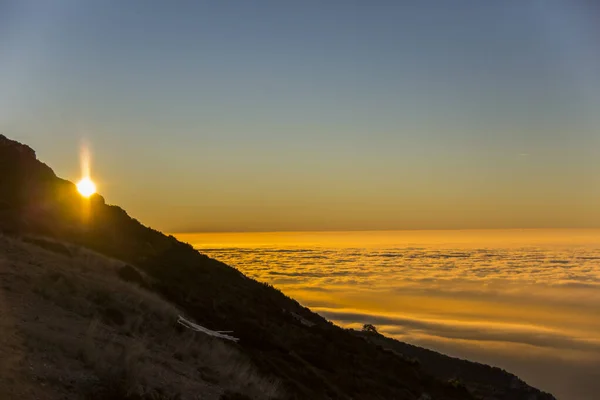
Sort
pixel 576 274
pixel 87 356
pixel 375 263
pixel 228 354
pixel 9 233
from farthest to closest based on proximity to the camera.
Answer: pixel 375 263 → pixel 576 274 → pixel 9 233 → pixel 228 354 → pixel 87 356

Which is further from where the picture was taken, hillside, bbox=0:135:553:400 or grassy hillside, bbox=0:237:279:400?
hillside, bbox=0:135:553:400

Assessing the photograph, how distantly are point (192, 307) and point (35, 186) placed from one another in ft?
44.4

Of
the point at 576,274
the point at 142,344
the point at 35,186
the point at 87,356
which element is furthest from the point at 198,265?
the point at 576,274

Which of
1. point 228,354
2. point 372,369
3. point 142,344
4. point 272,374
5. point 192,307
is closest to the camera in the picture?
point 142,344

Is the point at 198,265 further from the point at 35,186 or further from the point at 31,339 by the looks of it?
the point at 31,339

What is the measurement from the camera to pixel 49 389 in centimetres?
891

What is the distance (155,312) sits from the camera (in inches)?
655

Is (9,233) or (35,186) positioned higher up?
(35,186)

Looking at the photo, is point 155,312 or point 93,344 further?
point 155,312

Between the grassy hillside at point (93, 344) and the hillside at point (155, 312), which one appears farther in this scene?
the hillside at point (155, 312)

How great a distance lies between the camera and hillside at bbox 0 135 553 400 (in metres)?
11.9

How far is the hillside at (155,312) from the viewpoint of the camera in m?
11.9

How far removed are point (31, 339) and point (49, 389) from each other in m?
2.07

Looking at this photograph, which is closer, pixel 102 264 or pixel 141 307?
pixel 141 307
